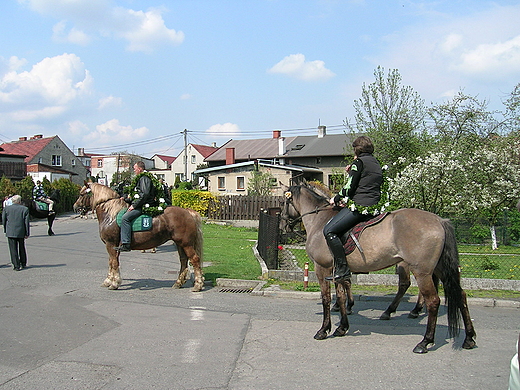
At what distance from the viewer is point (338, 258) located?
6992mm

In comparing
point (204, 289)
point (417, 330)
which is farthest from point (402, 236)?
point (204, 289)

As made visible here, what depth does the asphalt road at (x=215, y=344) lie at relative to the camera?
5.29 meters

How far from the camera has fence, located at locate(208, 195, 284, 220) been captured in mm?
29594

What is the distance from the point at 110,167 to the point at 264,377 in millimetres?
94751

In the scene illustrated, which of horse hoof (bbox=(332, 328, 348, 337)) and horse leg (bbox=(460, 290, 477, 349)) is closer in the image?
horse leg (bbox=(460, 290, 477, 349))

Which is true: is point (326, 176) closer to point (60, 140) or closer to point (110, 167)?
point (60, 140)

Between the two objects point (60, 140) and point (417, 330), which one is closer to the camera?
point (417, 330)

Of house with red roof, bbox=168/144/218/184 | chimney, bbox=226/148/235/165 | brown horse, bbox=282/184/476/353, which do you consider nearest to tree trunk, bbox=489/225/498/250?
brown horse, bbox=282/184/476/353

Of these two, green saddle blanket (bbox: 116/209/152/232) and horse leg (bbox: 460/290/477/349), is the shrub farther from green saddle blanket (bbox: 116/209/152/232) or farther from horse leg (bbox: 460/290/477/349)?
horse leg (bbox: 460/290/477/349)

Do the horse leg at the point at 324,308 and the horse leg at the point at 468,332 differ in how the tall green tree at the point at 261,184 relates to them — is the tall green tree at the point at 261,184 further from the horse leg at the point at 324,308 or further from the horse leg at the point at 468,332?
the horse leg at the point at 468,332

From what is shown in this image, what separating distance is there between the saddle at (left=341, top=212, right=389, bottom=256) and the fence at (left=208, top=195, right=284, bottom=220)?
72.9ft

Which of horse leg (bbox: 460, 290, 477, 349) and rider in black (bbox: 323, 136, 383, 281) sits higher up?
rider in black (bbox: 323, 136, 383, 281)

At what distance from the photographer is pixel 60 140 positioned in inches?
2537

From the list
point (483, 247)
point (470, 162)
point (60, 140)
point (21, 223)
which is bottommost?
point (483, 247)
